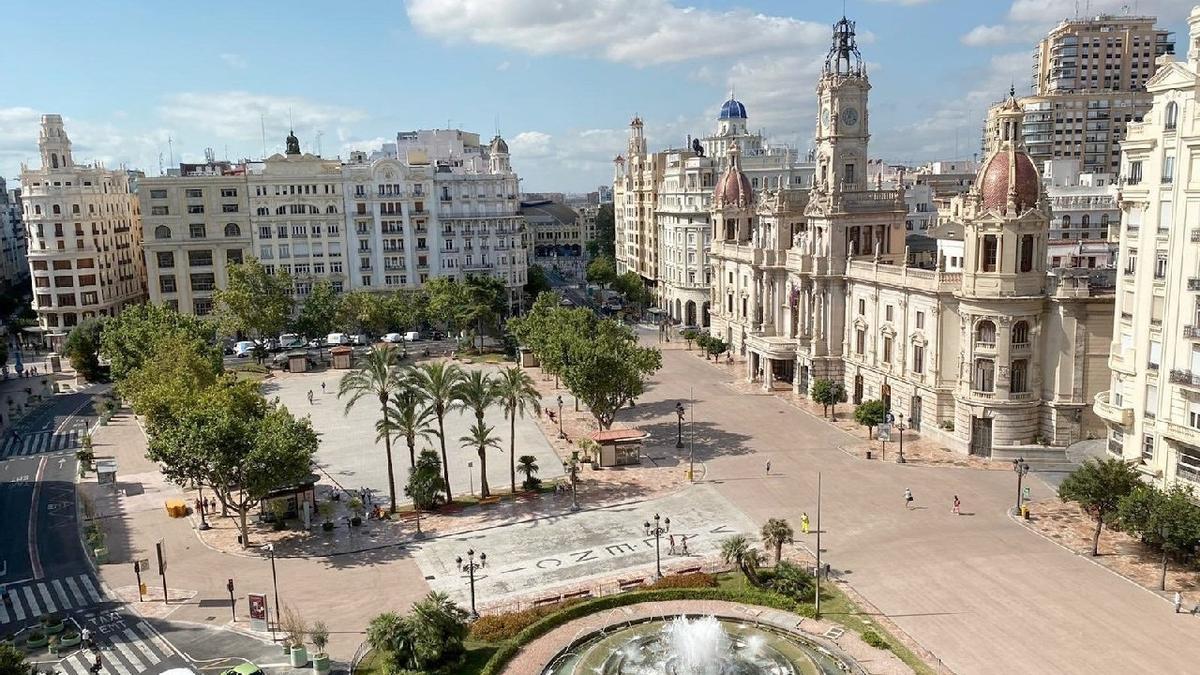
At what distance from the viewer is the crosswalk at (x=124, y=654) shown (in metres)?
40.1

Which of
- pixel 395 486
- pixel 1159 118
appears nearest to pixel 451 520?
pixel 395 486

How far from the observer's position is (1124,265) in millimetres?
56812

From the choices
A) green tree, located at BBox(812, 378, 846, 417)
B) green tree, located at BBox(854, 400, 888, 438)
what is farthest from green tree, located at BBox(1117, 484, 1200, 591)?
green tree, located at BBox(812, 378, 846, 417)

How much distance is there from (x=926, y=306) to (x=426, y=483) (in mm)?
42230

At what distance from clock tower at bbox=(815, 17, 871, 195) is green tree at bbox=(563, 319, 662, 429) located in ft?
96.0

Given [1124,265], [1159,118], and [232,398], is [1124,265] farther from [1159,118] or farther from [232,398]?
[232,398]

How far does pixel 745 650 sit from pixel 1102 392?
125ft

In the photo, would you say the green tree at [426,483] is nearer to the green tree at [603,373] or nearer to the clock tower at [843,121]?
the green tree at [603,373]

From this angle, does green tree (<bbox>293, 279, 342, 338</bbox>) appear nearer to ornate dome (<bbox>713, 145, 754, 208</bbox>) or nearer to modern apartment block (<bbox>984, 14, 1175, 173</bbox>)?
ornate dome (<bbox>713, 145, 754, 208</bbox>)

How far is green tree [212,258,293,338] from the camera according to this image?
4272 inches

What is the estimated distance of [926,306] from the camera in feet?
237

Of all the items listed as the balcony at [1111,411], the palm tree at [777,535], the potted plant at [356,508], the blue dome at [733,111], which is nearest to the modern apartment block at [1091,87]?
the blue dome at [733,111]

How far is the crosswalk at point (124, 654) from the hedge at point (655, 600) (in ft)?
54.5

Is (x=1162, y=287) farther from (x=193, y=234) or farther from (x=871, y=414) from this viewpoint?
(x=193, y=234)
